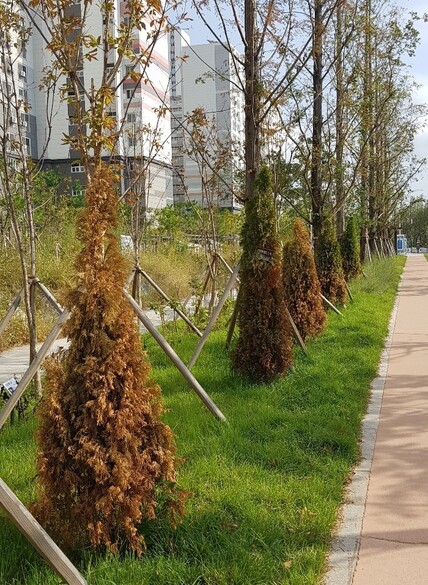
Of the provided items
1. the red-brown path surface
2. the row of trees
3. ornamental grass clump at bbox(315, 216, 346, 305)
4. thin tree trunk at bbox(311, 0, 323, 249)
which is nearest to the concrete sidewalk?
the red-brown path surface

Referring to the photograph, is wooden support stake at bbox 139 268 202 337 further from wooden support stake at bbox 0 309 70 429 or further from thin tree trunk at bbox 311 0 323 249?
thin tree trunk at bbox 311 0 323 249

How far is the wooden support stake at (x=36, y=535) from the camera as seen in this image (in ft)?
8.81

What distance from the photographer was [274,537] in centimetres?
351

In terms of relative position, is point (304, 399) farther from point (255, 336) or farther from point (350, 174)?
point (350, 174)

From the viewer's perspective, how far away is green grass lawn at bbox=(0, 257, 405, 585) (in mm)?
3150

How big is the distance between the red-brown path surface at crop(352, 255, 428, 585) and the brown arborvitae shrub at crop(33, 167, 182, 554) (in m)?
1.25

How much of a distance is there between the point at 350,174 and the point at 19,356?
32.6ft

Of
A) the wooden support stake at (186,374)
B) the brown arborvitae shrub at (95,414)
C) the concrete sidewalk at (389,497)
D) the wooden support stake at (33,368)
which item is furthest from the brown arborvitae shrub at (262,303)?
the brown arborvitae shrub at (95,414)

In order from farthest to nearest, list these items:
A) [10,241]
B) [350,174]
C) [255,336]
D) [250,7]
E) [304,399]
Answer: [350,174], [10,241], [250,7], [255,336], [304,399]

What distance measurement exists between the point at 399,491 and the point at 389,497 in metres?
0.14

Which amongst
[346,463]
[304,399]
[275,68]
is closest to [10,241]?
[275,68]

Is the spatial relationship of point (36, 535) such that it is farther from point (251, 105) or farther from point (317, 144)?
point (317, 144)

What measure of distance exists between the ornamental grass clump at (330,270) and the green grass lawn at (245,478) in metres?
5.12

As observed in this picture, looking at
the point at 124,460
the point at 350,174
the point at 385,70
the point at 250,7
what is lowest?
the point at 124,460
